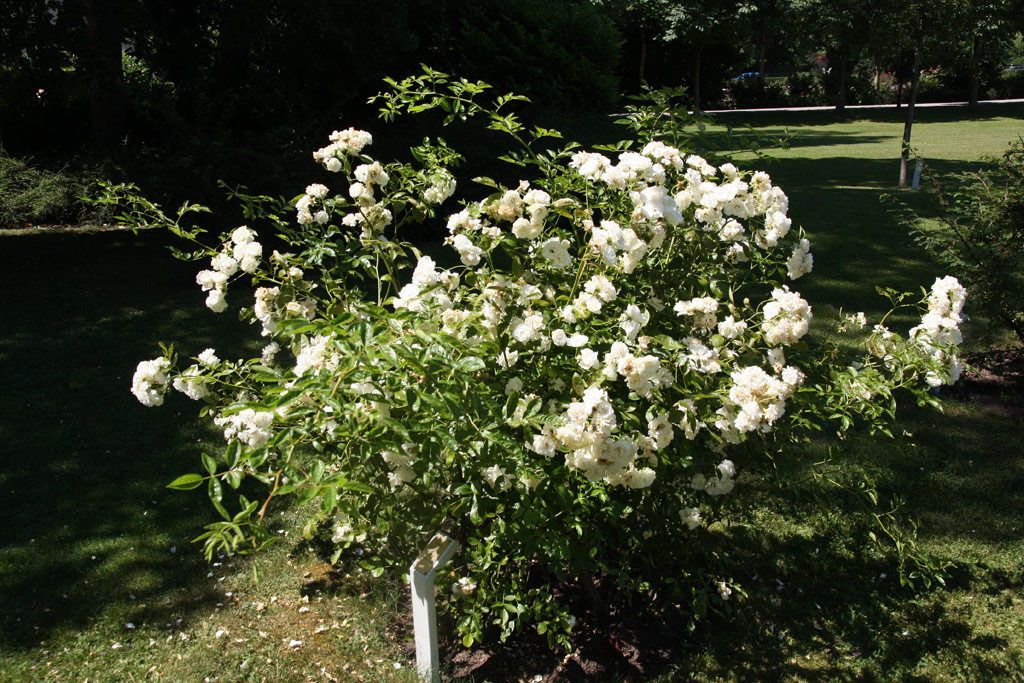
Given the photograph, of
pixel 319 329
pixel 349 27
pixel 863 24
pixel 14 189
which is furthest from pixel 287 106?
pixel 863 24

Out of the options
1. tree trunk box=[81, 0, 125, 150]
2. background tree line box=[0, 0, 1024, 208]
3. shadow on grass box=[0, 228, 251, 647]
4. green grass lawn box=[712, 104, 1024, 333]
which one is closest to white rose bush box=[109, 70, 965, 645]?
green grass lawn box=[712, 104, 1024, 333]

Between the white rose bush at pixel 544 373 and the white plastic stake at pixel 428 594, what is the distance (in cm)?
11

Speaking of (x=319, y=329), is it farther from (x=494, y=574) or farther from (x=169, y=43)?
(x=169, y=43)

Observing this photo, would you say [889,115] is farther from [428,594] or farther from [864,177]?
[428,594]

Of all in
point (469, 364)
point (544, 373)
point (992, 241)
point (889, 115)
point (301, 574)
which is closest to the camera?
point (469, 364)

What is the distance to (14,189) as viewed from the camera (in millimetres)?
10719

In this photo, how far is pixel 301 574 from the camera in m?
3.42

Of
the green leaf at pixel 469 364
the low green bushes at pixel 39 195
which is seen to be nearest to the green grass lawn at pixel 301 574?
the green leaf at pixel 469 364

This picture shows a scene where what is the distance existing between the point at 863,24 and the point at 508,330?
11.4 m

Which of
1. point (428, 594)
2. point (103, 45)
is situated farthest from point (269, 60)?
point (428, 594)

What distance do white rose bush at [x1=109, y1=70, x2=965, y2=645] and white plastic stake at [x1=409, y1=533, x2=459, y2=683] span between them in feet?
0.37

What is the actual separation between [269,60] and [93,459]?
5.78 metres

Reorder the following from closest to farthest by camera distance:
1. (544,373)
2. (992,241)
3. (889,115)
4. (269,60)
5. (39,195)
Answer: (544,373), (992,241), (269,60), (39,195), (889,115)

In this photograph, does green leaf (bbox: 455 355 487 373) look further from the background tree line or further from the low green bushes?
the low green bushes
